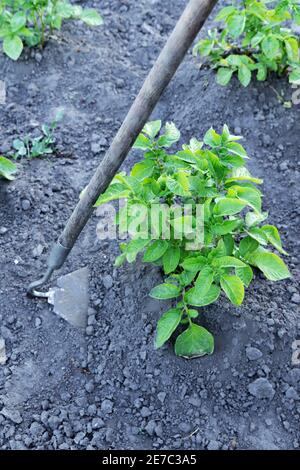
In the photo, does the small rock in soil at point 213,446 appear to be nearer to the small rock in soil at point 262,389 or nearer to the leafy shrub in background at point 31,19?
the small rock in soil at point 262,389

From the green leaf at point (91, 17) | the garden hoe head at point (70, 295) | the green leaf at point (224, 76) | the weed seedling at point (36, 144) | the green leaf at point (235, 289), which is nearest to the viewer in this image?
the green leaf at point (235, 289)

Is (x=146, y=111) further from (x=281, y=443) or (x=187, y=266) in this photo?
(x=281, y=443)

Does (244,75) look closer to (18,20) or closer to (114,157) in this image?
(18,20)

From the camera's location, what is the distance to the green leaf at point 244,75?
11.3 feet

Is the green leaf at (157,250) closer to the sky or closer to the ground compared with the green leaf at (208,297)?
closer to the ground

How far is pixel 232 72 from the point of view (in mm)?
3588

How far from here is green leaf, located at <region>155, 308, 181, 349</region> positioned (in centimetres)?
240

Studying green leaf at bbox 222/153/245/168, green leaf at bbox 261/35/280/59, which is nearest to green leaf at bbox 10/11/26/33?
green leaf at bbox 261/35/280/59

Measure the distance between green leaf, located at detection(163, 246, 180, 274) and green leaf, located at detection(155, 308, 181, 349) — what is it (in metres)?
0.15

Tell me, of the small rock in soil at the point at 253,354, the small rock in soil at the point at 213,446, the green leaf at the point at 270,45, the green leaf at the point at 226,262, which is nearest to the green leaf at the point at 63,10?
the green leaf at the point at 270,45

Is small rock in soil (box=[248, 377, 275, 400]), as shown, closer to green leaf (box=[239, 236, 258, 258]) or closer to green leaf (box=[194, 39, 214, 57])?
green leaf (box=[239, 236, 258, 258])

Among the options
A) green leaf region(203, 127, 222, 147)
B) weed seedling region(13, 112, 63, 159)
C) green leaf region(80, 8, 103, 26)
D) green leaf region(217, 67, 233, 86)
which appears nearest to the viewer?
green leaf region(203, 127, 222, 147)

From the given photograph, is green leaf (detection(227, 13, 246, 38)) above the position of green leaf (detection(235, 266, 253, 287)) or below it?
above

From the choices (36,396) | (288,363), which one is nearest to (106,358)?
(36,396)
